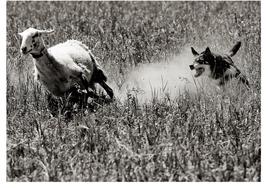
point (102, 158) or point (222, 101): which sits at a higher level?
point (222, 101)

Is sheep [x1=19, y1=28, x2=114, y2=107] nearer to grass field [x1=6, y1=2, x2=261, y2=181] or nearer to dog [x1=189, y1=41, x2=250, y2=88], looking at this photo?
grass field [x1=6, y1=2, x2=261, y2=181]

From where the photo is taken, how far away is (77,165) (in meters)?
7.91

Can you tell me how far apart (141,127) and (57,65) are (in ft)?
7.12

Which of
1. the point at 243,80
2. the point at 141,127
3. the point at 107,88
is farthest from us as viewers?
the point at 107,88

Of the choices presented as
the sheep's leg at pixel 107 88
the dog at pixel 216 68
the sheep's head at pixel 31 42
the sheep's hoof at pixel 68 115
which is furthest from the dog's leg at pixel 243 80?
the sheep's head at pixel 31 42

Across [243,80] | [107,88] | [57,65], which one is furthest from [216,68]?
[57,65]

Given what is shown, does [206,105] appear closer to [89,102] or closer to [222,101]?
[222,101]

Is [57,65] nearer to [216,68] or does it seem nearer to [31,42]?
[31,42]

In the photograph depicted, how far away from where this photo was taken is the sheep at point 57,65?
9.81m

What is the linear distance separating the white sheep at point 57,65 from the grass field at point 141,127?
0.34 metres

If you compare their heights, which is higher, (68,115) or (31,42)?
(31,42)

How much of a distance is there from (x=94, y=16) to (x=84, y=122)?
6.96m

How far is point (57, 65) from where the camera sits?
10125 millimetres
